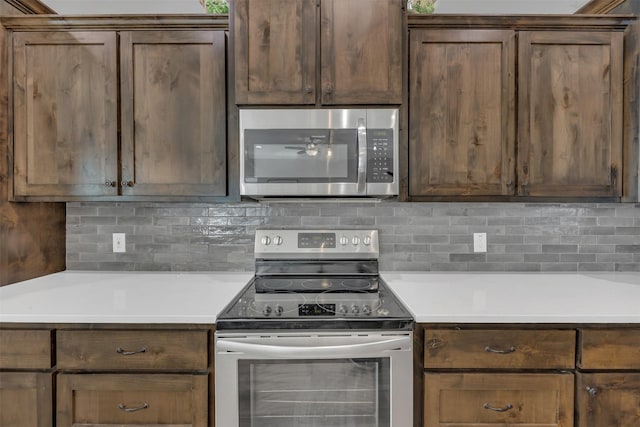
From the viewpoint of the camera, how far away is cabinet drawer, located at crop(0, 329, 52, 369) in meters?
1.35

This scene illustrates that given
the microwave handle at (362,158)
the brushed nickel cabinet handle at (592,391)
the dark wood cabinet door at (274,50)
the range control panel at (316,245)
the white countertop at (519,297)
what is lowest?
the brushed nickel cabinet handle at (592,391)

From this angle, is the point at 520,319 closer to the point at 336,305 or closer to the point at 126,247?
the point at 336,305

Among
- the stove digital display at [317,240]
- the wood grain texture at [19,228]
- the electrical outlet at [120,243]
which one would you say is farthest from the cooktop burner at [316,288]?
the wood grain texture at [19,228]

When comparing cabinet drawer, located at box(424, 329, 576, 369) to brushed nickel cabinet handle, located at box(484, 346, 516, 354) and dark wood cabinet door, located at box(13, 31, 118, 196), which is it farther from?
dark wood cabinet door, located at box(13, 31, 118, 196)

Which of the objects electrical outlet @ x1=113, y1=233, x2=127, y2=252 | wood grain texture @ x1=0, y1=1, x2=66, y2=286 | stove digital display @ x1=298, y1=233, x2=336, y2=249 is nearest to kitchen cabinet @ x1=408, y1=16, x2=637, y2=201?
stove digital display @ x1=298, y1=233, x2=336, y2=249

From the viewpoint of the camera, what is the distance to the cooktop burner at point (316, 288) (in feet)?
4.42

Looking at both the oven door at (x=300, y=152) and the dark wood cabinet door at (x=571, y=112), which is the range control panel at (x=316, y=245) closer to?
the oven door at (x=300, y=152)

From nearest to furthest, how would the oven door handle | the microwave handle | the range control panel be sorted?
the oven door handle, the microwave handle, the range control panel

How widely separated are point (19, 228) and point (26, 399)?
34.2 inches

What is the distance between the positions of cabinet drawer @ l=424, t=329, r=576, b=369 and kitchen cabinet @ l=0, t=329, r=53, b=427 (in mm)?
1386

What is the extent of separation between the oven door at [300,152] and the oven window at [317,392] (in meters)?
0.72

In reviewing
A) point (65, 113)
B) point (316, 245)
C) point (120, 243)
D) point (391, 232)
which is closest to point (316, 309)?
point (316, 245)

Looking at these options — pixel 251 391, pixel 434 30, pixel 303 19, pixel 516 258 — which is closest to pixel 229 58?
pixel 303 19

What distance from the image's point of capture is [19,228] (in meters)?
1.83
